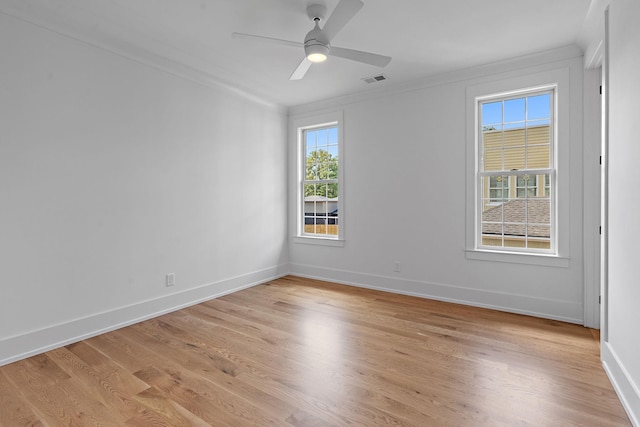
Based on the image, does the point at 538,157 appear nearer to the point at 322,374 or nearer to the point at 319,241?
the point at 319,241

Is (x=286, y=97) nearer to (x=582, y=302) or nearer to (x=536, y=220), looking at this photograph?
(x=536, y=220)

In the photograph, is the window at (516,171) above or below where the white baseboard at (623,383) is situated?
above

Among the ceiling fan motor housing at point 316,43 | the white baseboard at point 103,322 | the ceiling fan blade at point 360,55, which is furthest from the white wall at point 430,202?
the ceiling fan motor housing at point 316,43

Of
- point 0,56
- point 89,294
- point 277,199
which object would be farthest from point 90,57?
point 277,199

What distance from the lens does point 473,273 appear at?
3.80m

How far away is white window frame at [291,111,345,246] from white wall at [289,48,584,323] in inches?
3.6

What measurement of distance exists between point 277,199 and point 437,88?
277 cm

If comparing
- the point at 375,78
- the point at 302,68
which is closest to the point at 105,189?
the point at 302,68

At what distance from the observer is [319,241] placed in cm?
504

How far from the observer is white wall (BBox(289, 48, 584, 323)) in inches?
129

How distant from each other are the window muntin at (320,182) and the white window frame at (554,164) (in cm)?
186

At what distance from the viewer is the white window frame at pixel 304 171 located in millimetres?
4805

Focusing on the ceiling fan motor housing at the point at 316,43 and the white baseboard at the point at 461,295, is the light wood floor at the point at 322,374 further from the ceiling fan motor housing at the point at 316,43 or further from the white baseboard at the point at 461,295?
the ceiling fan motor housing at the point at 316,43

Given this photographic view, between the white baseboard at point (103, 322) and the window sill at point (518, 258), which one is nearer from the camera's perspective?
the white baseboard at point (103, 322)
